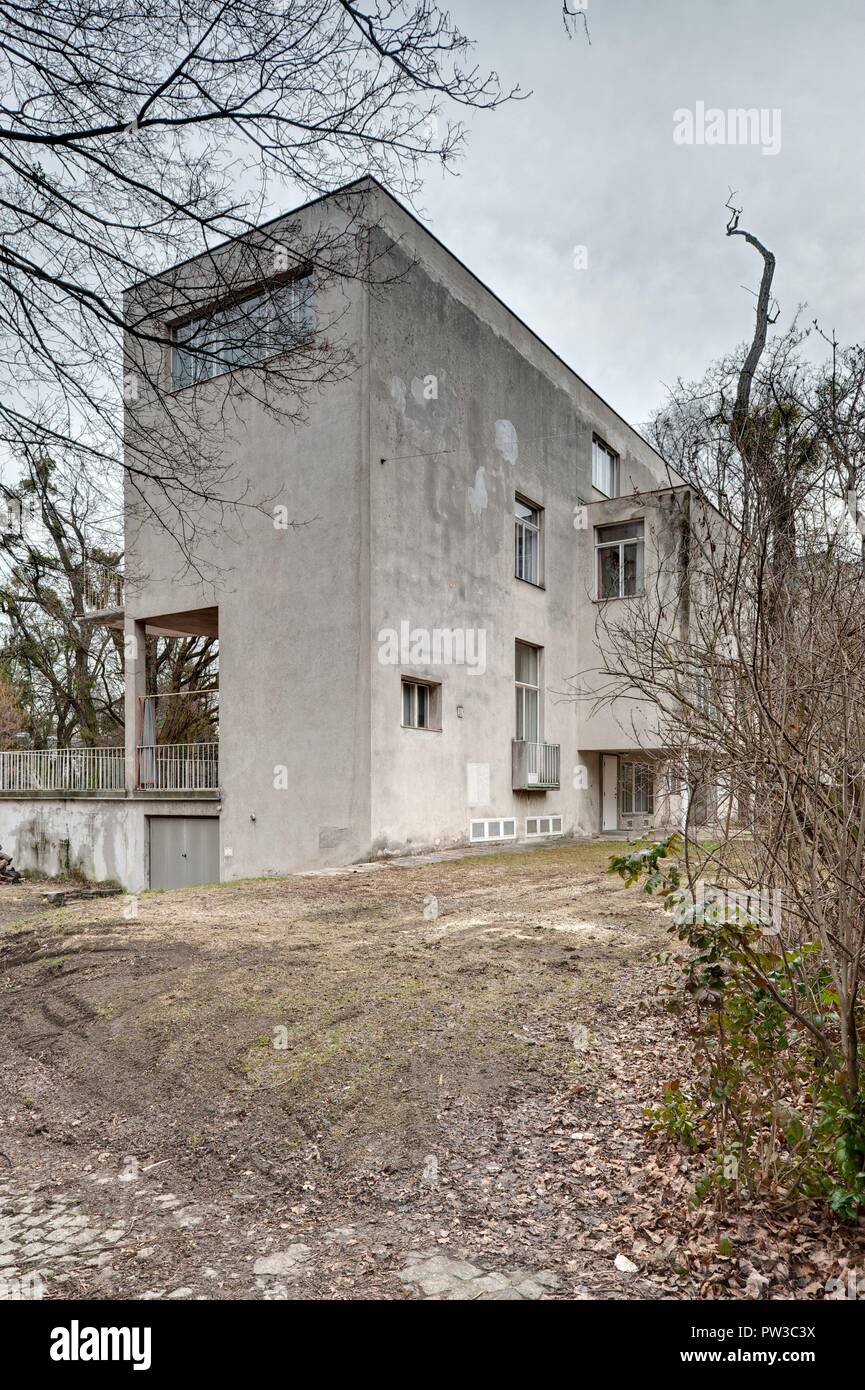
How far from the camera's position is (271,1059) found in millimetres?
4617

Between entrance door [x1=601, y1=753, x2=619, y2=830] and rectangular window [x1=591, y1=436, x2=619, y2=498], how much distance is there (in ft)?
22.4

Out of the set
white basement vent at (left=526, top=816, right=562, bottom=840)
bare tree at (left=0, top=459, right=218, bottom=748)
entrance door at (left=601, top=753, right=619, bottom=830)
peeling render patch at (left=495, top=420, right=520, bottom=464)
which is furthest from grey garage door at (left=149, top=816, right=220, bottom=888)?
entrance door at (left=601, top=753, right=619, bottom=830)

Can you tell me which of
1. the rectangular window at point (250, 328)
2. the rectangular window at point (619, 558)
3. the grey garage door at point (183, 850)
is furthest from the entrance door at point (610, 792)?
the rectangular window at point (250, 328)

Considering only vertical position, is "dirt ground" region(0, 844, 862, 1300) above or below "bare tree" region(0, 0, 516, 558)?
below

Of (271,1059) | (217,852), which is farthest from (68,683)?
(271,1059)

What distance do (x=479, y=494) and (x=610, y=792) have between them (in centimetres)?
810

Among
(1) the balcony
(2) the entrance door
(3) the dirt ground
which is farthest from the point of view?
(2) the entrance door

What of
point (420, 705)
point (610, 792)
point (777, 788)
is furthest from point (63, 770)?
point (777, 788)

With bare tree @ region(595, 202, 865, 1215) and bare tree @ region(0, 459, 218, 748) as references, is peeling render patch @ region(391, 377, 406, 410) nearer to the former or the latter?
bare tree @ region(0, 459, 218, 748)

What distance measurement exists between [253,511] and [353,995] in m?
10.5

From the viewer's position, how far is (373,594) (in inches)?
519

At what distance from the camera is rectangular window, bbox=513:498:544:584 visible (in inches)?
710

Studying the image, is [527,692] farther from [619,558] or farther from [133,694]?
[133,694]
